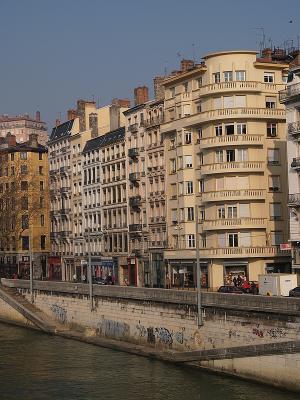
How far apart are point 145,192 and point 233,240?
1823 centimetres

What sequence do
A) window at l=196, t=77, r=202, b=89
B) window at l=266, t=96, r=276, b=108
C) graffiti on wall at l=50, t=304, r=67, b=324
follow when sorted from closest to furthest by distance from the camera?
1. graffiti on wall at l=50, t=304, r=67, b=324
2. window at l=266, t=96, r=276, b=108
3. window at l=196, t=77, r=202, b=89

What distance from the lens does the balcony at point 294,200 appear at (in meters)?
71.1

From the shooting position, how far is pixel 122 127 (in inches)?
4173

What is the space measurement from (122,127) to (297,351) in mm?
64785

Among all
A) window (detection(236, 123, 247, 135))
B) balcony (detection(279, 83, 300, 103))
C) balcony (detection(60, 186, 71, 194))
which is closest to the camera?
balcony (detection(279, 83, 300, 103))

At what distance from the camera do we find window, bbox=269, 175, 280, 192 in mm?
83750

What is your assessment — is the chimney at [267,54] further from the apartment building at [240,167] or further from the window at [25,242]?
the window at [25,242]

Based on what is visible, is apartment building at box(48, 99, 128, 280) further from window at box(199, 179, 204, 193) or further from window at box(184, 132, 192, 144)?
window at box(199, 179, 204, 193)

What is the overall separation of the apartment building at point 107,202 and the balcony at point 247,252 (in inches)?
905

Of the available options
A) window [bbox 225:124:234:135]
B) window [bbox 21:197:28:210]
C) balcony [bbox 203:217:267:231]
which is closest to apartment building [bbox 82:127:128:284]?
window [bbox 21:197:28:210]

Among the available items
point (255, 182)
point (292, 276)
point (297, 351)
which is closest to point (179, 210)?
point (255, 182)

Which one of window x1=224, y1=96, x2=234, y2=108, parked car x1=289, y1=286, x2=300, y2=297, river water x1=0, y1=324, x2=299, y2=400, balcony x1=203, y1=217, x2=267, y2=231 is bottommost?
river water x1=0, y1=324, x2=299, y2=400

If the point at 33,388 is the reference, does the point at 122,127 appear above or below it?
above

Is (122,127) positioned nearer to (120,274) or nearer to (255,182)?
(120,274)
